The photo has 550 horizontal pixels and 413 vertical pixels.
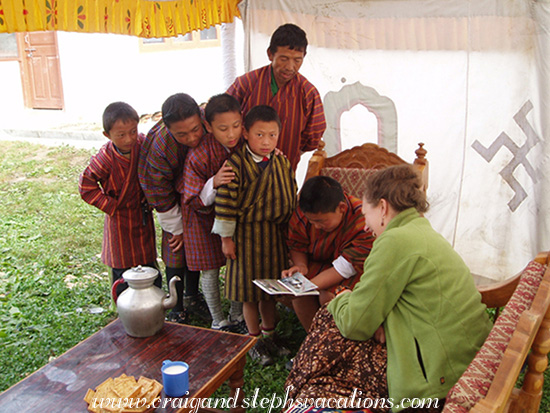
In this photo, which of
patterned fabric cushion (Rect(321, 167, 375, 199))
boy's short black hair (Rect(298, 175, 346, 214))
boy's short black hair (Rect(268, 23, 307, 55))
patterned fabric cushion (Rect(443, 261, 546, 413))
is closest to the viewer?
patterned fabric cushion (Rect(443, 261, 546, 413))

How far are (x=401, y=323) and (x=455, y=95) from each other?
271 cm

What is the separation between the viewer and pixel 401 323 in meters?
1.93

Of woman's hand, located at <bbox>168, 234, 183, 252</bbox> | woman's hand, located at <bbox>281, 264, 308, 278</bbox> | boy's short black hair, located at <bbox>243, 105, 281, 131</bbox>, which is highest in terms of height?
boy's short black hair, located at <bbox>243, 105, 281, 131</bbox>

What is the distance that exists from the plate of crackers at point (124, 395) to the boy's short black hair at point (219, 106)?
59.6 inches

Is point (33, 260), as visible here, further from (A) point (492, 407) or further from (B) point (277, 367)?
(A) point (492, 407)

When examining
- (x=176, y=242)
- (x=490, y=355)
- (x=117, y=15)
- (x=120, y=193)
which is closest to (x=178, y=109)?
(x=120, y=193)

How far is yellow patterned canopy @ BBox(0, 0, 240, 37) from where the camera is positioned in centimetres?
281

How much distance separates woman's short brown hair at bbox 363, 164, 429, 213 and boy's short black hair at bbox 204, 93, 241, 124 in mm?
1117

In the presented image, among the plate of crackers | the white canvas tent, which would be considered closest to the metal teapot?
the plate of crackers

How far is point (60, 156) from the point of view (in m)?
8.70

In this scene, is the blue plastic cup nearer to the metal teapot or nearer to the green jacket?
the metal teapot

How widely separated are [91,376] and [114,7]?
2.47m

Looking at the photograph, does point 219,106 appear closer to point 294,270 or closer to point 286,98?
point 286,98

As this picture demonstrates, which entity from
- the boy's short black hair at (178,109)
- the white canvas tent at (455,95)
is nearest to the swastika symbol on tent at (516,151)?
the white canvas tent at (455,95)
